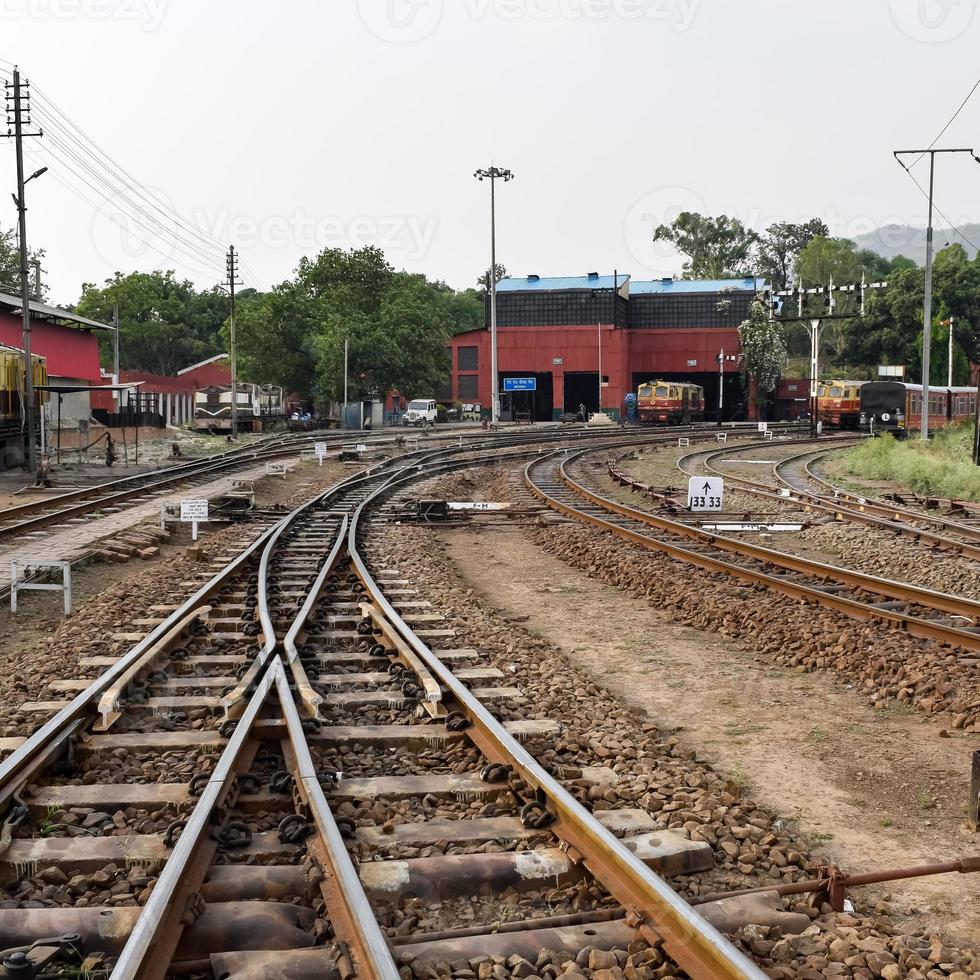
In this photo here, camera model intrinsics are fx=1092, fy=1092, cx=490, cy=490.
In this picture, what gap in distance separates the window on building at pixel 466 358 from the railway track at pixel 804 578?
6014 centimetres

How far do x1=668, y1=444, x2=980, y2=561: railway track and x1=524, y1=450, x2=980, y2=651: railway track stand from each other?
8.53ft

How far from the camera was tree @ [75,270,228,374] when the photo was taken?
9925 centimetres

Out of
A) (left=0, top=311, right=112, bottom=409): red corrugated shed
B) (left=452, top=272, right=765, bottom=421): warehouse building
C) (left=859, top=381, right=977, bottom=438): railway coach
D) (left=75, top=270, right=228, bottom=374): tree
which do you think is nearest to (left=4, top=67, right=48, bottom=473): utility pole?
(left=0, top=311, right=112, bottom=409): red corrugated shed

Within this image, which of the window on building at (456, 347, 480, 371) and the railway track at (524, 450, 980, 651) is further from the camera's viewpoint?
the window on building at (456, 347, 480, 371)

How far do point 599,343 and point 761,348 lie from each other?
1086 centimetres

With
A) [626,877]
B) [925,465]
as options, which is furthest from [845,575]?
[925,465]

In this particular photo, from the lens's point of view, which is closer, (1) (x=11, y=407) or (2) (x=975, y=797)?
(2) (x=975, y=797)

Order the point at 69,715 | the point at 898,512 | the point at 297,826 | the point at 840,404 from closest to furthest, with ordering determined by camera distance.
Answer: the point at 297,826 → the point at 69,715 → the point at 898,512 → the point at 840,404

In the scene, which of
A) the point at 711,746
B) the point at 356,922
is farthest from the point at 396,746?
the point at 356,922

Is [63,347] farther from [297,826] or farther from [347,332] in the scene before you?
[297,826]

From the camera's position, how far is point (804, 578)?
11930 millimetres

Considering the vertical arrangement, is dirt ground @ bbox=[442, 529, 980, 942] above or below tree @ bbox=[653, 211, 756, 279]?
below

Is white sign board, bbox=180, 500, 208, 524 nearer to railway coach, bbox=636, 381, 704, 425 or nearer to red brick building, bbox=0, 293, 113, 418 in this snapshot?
red brick building, bbox=0, 293, 113, 418

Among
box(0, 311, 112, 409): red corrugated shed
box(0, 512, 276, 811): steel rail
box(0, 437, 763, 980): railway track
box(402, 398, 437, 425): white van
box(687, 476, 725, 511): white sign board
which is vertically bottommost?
box(0, 437, 763, 980): railway track
